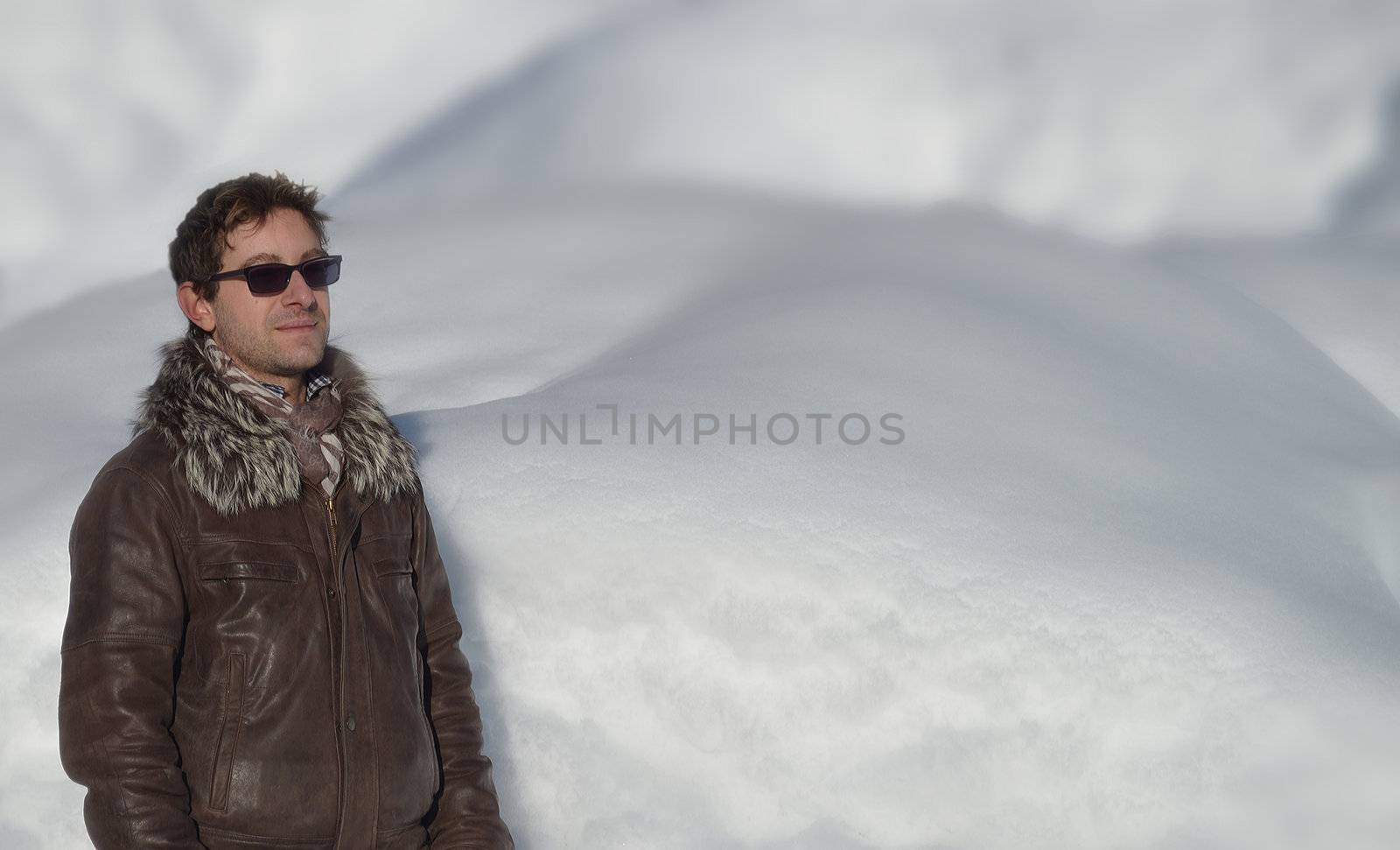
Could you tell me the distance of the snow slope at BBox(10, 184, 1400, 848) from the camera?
2.39 meters

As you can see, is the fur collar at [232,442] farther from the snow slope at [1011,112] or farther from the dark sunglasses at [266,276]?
the snow slope at [1011,112]

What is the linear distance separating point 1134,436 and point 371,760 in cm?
209

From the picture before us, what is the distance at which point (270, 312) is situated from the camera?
184cm

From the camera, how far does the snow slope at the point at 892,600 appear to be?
2387mm

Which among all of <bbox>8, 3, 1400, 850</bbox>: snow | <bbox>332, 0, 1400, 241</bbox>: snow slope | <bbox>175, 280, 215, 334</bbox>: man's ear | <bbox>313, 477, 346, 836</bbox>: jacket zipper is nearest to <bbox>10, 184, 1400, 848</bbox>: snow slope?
<bbox>8, 3, 1400, 850</bbox>: snow

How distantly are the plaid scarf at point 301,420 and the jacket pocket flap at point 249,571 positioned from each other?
0.13 metres

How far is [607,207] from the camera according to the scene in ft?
17.9

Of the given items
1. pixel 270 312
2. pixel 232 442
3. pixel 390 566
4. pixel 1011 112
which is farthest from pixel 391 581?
pixel 1011 112

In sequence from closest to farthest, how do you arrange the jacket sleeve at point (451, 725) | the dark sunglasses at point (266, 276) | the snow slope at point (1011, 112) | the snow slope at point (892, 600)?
1. the dark sunglasses at point (266, 276)
2. the jacket sleeve at point (451, 725)
3. the snow slope at point (892, 600)
4. the snow slope at point (1011, 112)

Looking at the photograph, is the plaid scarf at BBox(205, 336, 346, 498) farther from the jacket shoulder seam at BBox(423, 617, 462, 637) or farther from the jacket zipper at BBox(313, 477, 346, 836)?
the jacket shoulder seam at BBox(423, 617, 462, 637)

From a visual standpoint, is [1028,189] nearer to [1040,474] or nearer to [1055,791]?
[1040,474]

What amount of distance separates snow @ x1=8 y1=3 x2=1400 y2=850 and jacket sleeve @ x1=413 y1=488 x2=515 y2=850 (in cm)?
49

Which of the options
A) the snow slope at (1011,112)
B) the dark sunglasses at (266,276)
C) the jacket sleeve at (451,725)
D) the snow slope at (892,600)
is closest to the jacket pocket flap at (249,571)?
the jacket sleeve at (451,725)

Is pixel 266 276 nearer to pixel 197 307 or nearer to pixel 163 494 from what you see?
pixel 197 307
